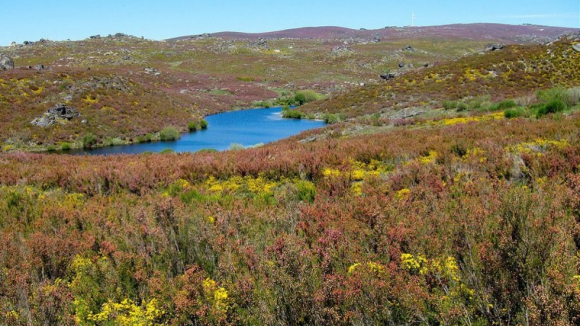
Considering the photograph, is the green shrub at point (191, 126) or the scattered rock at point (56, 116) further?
the green shrub at point (191, 126)

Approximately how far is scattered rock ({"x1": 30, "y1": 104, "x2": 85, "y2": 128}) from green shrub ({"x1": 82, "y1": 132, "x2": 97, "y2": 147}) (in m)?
3.68

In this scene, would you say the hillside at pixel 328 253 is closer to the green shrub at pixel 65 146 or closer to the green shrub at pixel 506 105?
the green shrub at pixel 506 105

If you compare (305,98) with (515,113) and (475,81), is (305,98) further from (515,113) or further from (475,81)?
(515,113)

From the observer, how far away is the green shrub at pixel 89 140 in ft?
105

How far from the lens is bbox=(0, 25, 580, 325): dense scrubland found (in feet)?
10.2

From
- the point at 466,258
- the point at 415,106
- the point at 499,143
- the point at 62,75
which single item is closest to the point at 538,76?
the point at 415,106

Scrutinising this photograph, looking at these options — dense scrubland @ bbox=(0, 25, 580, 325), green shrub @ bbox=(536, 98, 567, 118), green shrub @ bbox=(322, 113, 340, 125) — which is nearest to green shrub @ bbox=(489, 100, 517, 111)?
green shrub @ bbox=(536, 98, 567, 118)

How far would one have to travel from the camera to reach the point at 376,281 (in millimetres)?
3152

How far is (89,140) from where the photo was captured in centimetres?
3216

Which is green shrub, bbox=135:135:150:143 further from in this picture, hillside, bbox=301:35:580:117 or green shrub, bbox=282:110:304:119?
hillside, bbox=301:35:580:117

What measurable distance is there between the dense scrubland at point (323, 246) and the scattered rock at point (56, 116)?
27.7 meters

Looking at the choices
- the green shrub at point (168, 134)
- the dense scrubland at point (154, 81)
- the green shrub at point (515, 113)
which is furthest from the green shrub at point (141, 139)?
the green shrub at point (515, 113)

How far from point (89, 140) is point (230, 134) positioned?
13.0 meters

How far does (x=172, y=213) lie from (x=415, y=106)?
3197 cm
